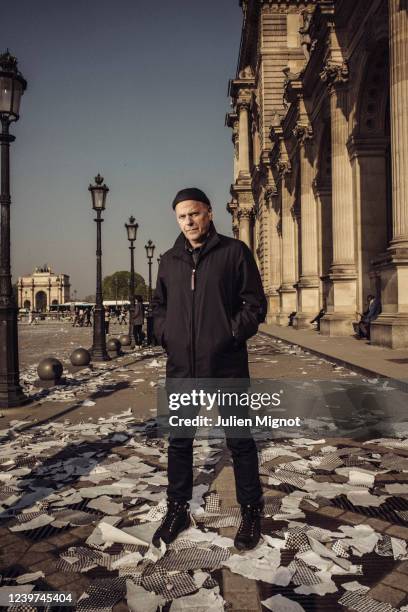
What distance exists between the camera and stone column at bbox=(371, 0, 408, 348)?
14617 mm

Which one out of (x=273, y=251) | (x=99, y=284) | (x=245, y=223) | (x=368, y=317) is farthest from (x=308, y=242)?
(x=245, y=223)

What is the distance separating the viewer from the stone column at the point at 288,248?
35.1 meters

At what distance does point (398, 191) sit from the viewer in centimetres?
1502

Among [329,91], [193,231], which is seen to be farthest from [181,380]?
[329,91]

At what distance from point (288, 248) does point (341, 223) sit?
13601 millimetres

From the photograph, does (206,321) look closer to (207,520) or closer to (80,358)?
(207,520)

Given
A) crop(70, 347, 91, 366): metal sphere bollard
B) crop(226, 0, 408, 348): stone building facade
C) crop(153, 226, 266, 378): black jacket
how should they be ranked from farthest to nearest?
crop(226, 0, 408, 348): stone building facade
crop(70, 347, 91, 366): metal sphere bollard
crop(153, 226, 266, 378): black jacket

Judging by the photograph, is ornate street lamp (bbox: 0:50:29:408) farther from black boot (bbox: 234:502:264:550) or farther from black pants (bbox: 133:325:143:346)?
black pants (bbox: 133:325:143:346)

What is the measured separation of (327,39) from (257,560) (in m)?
23.4

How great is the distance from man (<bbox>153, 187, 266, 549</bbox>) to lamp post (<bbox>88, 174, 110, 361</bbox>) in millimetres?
12704

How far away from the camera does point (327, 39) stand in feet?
72.8

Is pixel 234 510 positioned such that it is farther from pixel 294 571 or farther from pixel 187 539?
→ pixel 294 571

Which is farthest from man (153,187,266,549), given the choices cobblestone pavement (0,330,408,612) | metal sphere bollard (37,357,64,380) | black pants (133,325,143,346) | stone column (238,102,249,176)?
stone column (238,102,249,176)

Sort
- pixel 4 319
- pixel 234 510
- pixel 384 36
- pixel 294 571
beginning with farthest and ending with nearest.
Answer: pixel 384 36
pixel 4 319
pixel 234 510
pixel 294 571
